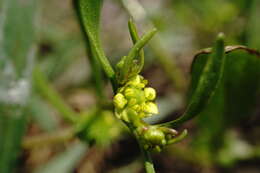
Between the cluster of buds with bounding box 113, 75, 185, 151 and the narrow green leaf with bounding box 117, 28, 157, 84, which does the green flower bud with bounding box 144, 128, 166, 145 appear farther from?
the narrow green leaf with bounding box 117, 28, 157, 84

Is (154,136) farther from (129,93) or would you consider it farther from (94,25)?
(94,25)

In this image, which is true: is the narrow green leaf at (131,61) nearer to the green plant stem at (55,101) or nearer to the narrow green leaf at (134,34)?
the narrow green leaf at (134,34)

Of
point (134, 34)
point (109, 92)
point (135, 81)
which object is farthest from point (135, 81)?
point (109, 92)

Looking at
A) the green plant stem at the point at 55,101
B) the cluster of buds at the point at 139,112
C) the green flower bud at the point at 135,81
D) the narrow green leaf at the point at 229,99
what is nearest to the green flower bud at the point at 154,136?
the cluster of buds at the point at 139,112

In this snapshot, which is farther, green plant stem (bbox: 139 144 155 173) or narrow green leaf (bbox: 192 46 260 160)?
narrow green leaf (bbox: 192 46 260 160)

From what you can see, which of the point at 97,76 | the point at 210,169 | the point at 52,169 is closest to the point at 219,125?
the point at 210,169

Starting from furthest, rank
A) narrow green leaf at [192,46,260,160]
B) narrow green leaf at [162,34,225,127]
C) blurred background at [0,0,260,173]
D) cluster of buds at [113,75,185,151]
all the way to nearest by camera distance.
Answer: blurred background at [0,0,260,173] → narrow green leaf at [192,46,260,160] → cluster of buds at [113,75,185,151] → narrow green leaf at [162,34,225,127]

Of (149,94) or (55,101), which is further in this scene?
(55,101)

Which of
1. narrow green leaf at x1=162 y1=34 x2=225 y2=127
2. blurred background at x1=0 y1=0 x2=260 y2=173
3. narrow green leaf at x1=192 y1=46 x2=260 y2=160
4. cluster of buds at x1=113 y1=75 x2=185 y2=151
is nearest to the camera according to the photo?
narrow green leaf at x1=162 y1=34 x2=225 y2=127

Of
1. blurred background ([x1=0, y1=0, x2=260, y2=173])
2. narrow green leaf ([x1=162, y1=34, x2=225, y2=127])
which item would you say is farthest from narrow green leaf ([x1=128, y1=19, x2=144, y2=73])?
blurred background ([x1=0, y1=0, x2=260, y2=173])
